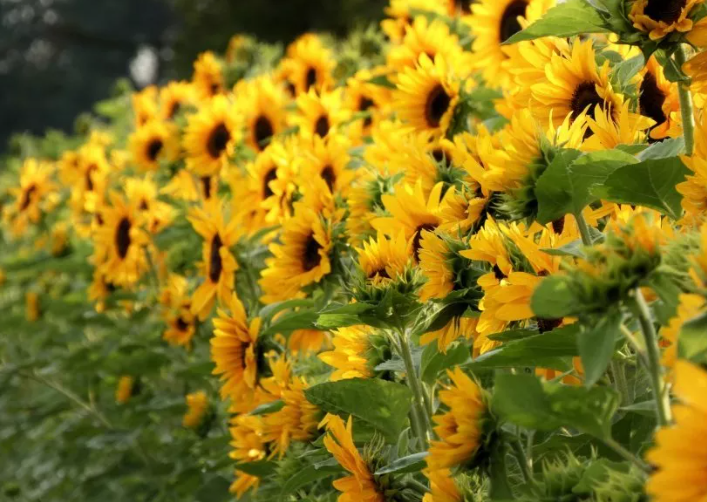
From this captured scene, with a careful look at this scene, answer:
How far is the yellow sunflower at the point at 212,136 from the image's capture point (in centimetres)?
264

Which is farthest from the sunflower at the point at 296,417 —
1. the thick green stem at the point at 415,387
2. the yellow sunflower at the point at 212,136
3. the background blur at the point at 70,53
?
the background blur at the point at 70,53

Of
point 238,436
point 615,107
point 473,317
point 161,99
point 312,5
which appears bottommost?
point 238,436

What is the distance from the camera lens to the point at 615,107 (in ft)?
4.05

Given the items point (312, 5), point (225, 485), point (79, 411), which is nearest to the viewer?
point (225, 485)

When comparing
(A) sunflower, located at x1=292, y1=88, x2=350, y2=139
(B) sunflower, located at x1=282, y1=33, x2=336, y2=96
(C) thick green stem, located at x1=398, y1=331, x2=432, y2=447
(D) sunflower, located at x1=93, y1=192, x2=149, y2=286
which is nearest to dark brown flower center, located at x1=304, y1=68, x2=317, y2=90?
(B) sunflower, located at x1=282, y1=33, x2=336, y2=96

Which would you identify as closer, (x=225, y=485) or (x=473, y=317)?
(x=473, y=317)

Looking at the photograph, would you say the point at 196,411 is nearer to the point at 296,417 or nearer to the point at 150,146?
the point at 296,417

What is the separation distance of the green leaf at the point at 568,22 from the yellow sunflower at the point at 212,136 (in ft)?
5.11

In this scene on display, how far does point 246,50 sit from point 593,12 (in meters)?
2.91

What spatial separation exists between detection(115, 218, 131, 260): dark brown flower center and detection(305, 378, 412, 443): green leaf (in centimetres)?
170

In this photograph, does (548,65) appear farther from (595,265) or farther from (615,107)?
(595,265)

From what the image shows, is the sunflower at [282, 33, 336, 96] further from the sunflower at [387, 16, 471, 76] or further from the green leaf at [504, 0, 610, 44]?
the green leaf at [504, 0, 610, 44]

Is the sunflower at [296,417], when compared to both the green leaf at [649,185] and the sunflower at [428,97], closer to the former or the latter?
the green leaf at [649,185]

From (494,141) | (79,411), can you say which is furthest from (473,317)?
(79,411)
